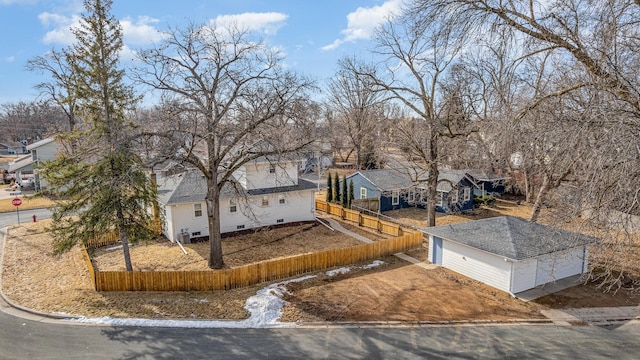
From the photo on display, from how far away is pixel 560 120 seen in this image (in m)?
7.87

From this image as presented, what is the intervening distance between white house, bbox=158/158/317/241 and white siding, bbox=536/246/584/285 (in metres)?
13.3

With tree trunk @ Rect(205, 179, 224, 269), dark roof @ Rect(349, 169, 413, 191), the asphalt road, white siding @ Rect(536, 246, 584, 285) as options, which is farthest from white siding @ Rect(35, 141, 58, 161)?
white siding @ Rect(536, 246, 584, 285)

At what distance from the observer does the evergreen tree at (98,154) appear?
14.8m

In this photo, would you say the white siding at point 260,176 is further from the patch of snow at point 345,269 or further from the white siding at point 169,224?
the patch of snow at point 345,269

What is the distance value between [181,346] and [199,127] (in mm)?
10426

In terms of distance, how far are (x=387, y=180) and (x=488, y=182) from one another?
1122cm

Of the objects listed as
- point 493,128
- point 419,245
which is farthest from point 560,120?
point 419,245

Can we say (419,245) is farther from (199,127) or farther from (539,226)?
(199,127)

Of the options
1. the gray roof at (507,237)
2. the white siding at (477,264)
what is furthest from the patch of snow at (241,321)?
the gray roof at (507,237)

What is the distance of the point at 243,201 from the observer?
23578 millimetres

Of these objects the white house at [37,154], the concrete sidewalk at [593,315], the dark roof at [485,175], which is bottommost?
the concrete sidewalk at [593,315]

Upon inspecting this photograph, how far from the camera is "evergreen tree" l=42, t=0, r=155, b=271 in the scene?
1480 cm

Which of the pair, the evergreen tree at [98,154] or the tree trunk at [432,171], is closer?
the evergreen tree at [98,154]

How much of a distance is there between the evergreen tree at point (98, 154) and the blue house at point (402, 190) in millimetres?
19396
